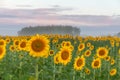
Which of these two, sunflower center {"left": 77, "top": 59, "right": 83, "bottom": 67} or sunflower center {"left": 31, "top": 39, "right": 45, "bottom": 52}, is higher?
sunflower center {"left": 31, "top": 39, "right": 45, "bottom": 52}

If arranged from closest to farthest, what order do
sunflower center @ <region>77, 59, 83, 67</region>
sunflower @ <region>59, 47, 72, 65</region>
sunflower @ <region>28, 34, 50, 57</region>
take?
sunflower @ <region>28, 34, 50, 57</region>
sunflower @ <region>59, 47, 72, 65</region>
sunflower center @ <region>77, 59, 83, 67</region>

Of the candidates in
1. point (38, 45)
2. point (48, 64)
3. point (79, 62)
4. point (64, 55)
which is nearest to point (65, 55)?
point (64, 55)

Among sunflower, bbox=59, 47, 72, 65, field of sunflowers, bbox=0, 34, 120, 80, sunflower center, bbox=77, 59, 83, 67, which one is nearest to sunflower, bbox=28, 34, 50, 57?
field of sunflowers, bbox=0, 34, 120, 80

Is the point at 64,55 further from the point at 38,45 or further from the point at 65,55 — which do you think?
the point at 38,45

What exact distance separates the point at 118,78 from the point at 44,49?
21.8 ft

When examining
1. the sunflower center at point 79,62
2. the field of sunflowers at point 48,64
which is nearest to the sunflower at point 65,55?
the field of sunflowers at point 48,64

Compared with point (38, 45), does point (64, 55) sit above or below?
below

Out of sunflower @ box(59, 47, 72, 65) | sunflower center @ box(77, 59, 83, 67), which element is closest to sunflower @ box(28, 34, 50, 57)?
sunflower @ box(59, 47, 72, 65)

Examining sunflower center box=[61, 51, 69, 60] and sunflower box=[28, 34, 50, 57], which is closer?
sunflower box=[28, 34, 50, 57]

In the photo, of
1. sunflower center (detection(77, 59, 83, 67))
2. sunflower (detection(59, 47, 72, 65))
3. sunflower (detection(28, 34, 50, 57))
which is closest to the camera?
sunflower (detection(28, 34, 50, 57))

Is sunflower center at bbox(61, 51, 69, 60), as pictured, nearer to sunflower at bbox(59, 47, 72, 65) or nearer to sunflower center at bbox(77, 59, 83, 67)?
sunflower at bbox(59, 47, 72, 65)

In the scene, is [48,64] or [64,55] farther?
[48,64]

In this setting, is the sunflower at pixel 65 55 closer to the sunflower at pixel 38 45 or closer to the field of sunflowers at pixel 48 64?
the field of sunflowers at pixel 48 64

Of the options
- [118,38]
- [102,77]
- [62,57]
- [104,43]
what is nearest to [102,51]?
[102,77]
